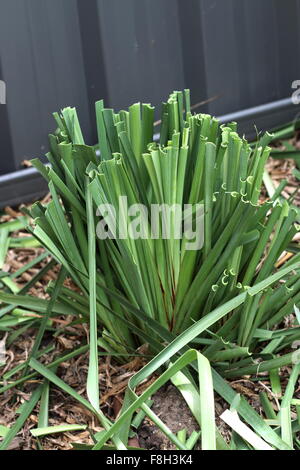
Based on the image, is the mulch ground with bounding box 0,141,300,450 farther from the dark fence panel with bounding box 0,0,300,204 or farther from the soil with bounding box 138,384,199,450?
the dark fence panel with bounding box 0,0,300,204

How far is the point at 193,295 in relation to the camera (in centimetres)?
143

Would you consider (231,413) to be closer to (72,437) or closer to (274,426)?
(274,426)

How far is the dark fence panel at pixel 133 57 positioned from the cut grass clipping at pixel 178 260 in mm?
606

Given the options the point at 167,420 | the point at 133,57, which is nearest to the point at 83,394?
the point at 167,420

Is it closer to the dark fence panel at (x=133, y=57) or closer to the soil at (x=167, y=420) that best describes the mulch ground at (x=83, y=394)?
the soil at (x=167, y=420)

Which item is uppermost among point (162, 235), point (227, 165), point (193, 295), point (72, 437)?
point (227, 165)

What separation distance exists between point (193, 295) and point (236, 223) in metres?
0.16

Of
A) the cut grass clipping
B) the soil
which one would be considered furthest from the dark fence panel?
the soil

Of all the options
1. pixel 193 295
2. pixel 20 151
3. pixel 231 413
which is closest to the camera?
pixel 231 413

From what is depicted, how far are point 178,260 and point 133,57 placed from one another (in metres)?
0.91

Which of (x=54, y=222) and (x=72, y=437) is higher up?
(x=54, y=222)

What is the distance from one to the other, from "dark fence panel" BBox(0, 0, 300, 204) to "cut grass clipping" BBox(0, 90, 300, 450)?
61 centimetres

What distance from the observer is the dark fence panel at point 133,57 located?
206 cm

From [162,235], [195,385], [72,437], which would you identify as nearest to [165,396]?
[195,385]
